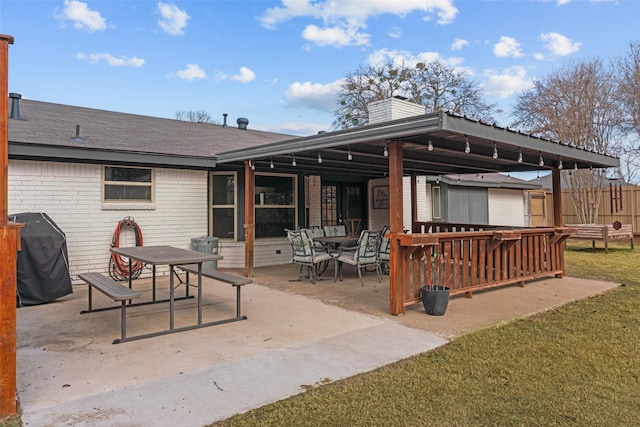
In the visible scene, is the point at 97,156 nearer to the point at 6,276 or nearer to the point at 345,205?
the point at 6,276

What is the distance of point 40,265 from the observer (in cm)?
548

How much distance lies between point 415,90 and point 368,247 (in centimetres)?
1949

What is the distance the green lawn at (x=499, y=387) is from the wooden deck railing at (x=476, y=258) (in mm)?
1187

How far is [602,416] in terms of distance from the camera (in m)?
2.47

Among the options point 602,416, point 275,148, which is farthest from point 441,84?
point 602,416

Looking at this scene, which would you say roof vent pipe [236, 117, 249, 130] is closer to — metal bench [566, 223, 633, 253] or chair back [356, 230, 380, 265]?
chair back [356, 230, 380, 265]

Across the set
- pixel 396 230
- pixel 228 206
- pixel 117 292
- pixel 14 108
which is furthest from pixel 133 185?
pixel 396 230

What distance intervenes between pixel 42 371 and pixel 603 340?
501 cm

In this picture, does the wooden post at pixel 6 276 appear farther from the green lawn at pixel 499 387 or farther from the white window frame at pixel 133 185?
the white window frame at pixel 133 185

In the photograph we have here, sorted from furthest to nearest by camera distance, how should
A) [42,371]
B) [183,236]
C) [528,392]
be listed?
[183,236], [42,371], [528,392]

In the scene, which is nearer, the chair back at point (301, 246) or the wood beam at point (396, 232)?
the wood beam at point (396, 232)

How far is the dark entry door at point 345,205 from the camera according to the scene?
424 inches

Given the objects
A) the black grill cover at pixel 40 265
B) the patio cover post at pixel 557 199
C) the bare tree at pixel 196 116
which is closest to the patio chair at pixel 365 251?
the patio cover post at pixel 557 199

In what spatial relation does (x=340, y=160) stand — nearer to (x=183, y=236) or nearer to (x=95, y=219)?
(x=183, y=236)
